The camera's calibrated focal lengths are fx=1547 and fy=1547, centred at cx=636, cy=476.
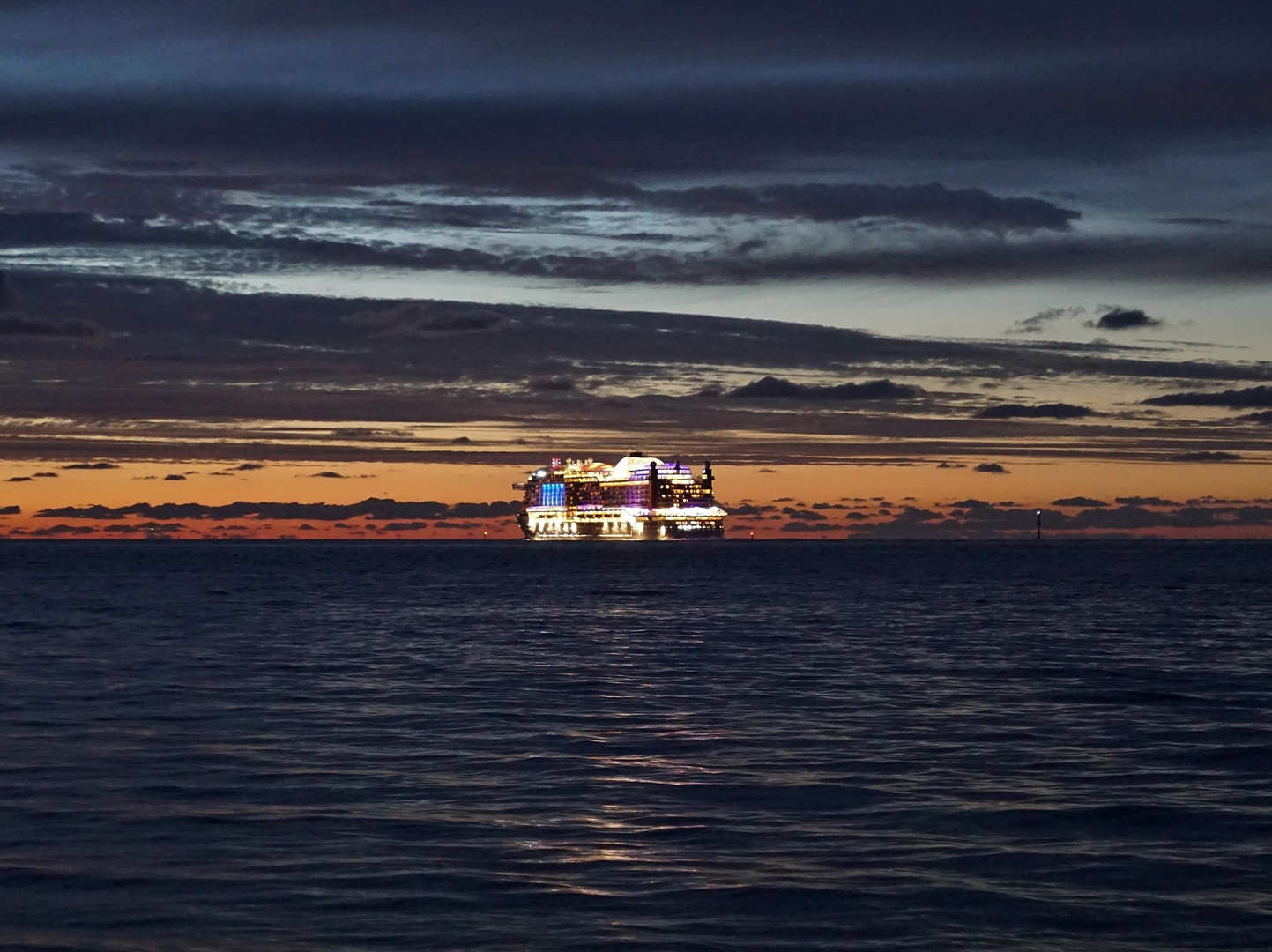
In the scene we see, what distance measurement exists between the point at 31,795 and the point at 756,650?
2989cm

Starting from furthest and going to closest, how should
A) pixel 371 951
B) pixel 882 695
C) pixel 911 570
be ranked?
pixel 911 570 < pixel 882 695 < pixel 371 951

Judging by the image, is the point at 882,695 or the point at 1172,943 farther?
the point at 882,695

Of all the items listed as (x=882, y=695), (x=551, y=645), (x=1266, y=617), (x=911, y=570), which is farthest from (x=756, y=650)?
(x=911, y=570)

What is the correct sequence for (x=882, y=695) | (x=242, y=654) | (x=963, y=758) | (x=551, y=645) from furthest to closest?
(x=551, y=645)
(x=242, y=654)
(x=882, y=695)
(x=963, y=758)

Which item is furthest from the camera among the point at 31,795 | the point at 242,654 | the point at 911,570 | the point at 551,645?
the point at 911,570

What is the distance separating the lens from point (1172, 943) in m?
14.3

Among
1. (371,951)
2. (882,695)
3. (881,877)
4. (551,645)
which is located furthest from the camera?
(551,645)

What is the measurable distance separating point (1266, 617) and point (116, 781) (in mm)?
54553

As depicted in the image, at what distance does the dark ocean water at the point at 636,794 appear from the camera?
594 inches

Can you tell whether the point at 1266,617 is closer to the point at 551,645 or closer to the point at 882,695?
the point at 551,645

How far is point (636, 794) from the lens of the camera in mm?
22203

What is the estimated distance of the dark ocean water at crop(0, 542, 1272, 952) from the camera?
15094mm

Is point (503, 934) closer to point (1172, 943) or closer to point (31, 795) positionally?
point (1172, 943)

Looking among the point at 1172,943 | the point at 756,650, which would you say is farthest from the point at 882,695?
the point at 1172,943
